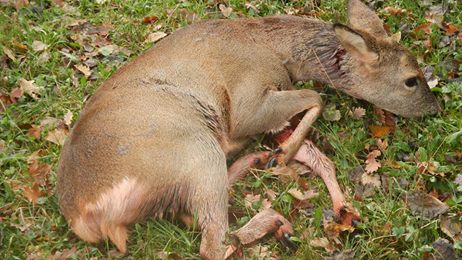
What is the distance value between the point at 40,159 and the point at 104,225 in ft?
4.58

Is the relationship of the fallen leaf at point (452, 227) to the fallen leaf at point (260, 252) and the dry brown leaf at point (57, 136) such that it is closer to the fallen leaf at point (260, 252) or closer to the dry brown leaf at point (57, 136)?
the fallen leaf at point (260, 252)

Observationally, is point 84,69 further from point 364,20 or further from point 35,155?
point 364,20

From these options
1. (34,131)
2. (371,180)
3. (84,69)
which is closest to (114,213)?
(34,131)

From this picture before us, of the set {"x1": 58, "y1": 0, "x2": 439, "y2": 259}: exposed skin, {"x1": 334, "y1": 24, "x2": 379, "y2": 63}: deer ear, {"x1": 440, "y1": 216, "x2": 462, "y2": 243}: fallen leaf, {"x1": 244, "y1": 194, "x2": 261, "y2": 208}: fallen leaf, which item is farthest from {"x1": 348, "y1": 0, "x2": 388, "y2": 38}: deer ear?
{"x1": 440, "y1": 216, "x2": 462, "y2": 243}: fallen leaf

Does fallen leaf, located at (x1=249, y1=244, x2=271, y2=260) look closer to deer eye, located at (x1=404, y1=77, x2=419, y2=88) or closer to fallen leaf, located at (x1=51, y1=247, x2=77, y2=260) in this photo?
fallen leaf, located at (x1=51, y1=247, x2=77, y2=260)

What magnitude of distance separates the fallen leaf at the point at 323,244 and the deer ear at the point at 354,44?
5.67 ft

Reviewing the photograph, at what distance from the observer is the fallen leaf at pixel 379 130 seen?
5934mm

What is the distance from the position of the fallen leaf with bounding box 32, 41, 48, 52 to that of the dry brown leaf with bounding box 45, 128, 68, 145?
1315 millimetres

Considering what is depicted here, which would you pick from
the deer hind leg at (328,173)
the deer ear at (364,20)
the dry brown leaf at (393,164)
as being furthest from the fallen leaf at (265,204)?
the deer ear at (364,20)

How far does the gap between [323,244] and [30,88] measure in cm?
327

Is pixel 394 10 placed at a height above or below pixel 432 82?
above

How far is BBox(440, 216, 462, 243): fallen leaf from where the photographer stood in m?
4.82

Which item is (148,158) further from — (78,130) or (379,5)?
(379,5)

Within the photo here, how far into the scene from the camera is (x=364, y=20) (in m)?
6.38
